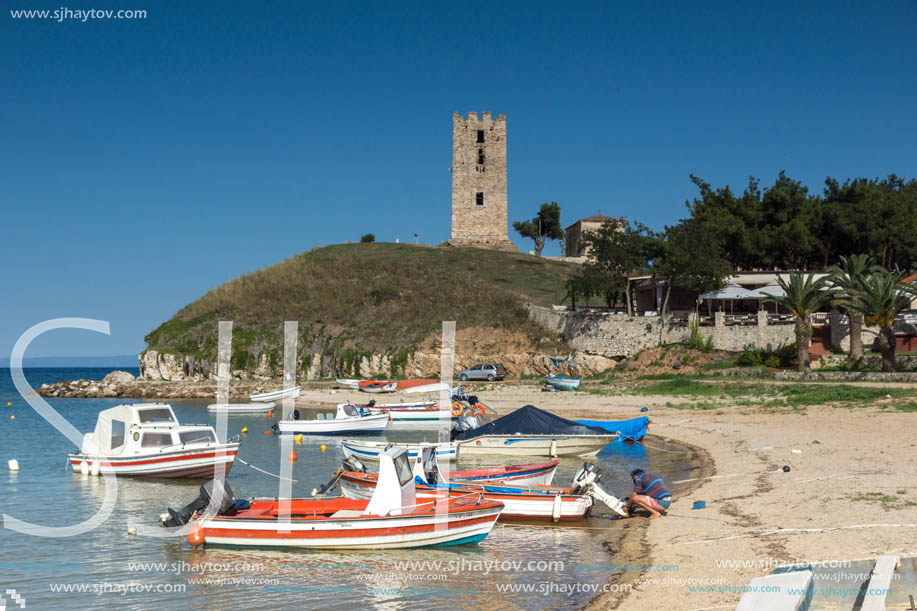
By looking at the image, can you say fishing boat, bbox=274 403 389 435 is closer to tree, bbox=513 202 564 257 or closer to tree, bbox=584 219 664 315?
tree, bbox=584 219 664 315

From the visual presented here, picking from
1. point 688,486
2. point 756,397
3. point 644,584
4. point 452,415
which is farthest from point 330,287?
point 644,584

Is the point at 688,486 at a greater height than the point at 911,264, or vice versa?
the point at 911,264

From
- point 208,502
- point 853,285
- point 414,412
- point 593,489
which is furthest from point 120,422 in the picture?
point 853,285

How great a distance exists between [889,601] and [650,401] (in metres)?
31.0

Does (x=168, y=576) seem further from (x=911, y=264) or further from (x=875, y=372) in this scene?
(x=911, y=264)

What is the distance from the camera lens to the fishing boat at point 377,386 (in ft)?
169

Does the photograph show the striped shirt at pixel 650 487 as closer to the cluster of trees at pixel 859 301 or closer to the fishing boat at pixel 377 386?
the cluster of trees at pixel 859 301

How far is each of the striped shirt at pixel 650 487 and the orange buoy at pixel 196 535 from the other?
33.2ft

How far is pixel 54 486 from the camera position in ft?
79.7

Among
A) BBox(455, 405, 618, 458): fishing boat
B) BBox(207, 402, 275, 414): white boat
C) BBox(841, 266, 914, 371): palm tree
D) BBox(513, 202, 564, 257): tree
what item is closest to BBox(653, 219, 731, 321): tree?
BBox(841, 266, 914, 371): palm tree

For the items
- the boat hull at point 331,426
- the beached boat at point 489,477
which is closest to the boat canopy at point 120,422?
the beached boat at point 489,477

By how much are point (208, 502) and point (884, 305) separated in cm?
3430

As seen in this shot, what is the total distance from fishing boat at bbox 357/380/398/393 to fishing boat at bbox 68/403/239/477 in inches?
1045

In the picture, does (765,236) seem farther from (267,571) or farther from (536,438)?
(267,571)
